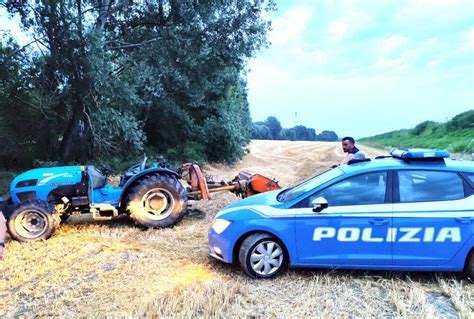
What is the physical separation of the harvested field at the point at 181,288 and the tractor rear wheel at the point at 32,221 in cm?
17

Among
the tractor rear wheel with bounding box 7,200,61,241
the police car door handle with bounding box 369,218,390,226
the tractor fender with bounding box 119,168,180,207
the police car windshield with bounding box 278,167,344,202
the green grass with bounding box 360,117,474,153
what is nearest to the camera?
the police car door handle with bounding box 369,218,390,226

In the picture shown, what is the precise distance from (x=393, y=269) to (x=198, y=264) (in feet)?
7.61

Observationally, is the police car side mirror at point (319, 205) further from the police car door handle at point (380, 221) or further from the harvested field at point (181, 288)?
the harvested field at point (181, 288)

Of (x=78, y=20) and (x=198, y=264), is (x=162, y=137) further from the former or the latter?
(x=198, y=264)

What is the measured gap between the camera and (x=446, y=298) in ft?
13.0

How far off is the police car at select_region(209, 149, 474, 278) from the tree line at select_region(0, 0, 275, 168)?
7.46 m

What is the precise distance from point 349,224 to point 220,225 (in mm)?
1519

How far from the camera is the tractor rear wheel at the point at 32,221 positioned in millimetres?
5855

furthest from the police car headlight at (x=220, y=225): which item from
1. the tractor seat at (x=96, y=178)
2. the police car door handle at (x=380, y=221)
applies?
the tractor seat at (x=96, y=178)

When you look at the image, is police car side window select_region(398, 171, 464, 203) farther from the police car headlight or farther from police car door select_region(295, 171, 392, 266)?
the police car headlight

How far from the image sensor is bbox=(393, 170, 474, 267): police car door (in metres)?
4.15

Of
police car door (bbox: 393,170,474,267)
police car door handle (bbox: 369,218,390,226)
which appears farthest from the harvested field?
police car door handle (bbox: 369,218,390,226)

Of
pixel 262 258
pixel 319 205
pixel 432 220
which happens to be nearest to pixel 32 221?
pixel 262 258

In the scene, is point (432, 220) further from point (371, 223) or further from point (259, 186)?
point (259, 186)
